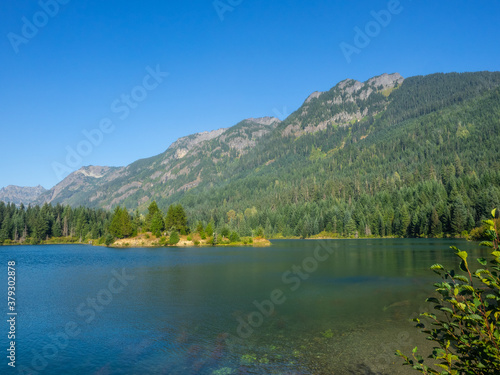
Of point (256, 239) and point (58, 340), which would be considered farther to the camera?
point (256, 239)

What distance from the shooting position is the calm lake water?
18250 mm

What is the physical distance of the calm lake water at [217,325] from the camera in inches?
719

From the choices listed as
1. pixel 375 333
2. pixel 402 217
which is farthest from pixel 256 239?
pixel 375 333

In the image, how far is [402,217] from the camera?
16638 centimetres

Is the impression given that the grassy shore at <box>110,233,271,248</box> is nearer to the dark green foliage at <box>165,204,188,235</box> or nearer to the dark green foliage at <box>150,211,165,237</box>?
the dark green foliage at <box>150,211,165,237</box>

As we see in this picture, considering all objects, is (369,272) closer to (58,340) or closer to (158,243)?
(58,340)

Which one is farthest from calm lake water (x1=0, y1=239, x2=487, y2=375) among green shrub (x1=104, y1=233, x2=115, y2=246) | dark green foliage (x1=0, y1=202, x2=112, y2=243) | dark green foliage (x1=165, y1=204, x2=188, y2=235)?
dark green foliage (x1=0, y1=202, x2=112, y2=243)

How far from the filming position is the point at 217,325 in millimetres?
24984

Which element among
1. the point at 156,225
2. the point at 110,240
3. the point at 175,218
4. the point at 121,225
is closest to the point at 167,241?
the point at 156,225

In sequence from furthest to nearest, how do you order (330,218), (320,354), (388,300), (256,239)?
1. (330,218)
2. (256,239)
3. (388,300)
4. (320,354)

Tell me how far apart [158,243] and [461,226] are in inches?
5182

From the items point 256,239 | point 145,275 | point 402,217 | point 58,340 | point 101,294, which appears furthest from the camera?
point 402,217

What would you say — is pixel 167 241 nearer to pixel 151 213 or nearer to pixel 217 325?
pixel 151 213

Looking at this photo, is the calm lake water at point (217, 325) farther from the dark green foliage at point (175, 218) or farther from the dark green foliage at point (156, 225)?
the dark green foliage at point (156, 225)
